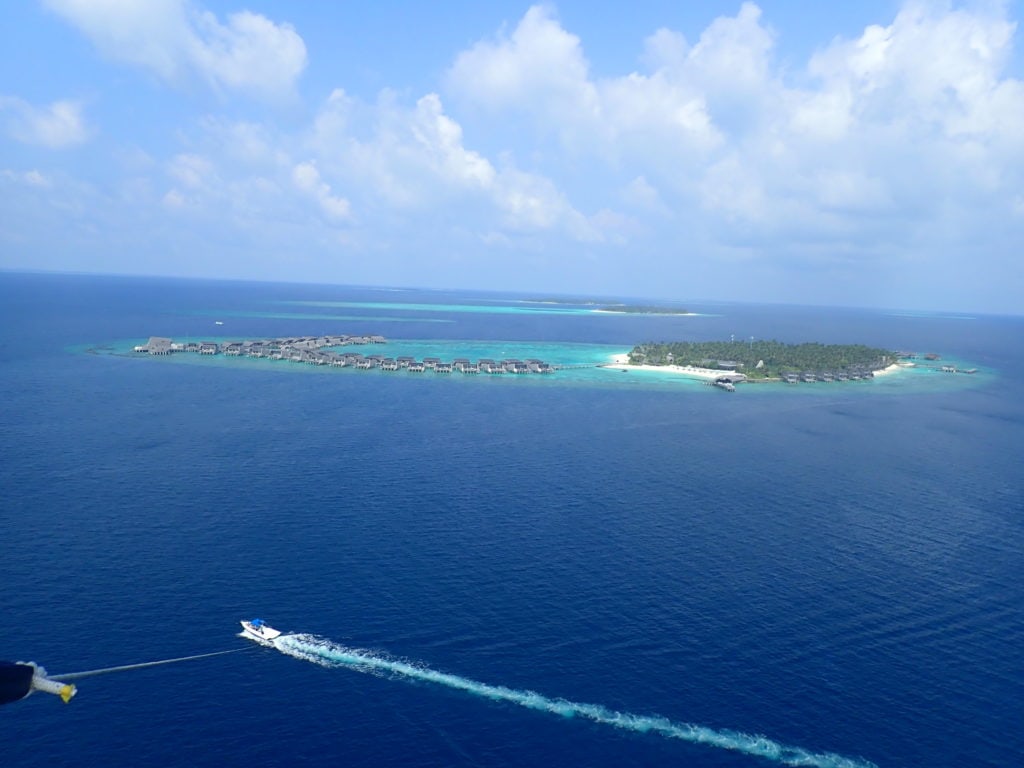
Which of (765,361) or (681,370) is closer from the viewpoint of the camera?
(681,370)

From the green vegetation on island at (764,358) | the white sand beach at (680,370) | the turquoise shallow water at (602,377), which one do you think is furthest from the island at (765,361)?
the turquoise shallow water at (602,377)

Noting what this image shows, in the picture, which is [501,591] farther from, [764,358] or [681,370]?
[764,358]

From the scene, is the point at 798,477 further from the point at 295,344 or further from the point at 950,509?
the point at 295,344

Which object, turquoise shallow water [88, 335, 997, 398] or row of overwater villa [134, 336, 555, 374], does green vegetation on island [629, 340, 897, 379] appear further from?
row of overwater villa [134, 336, 555, 374]

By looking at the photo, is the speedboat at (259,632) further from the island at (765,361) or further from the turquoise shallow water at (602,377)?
the island at (765,361)

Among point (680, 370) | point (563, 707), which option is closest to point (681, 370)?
point (680, 370)

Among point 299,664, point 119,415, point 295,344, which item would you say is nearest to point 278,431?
point 119,415

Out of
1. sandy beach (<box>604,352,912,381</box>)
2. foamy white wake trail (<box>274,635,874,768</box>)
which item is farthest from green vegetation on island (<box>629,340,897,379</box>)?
foamy white wake trail (<box>274,635,874,768</box>)
